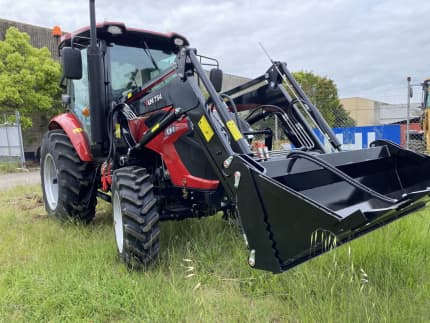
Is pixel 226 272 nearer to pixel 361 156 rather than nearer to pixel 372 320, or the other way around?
pixel 372 320

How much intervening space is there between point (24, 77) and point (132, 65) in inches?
490

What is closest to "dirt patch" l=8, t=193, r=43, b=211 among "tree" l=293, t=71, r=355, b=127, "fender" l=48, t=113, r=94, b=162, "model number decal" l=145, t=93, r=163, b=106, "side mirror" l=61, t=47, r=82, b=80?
"fender" l=48, t=113, r=94, b=162

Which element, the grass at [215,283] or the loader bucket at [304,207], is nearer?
the loader bucket at [304,207]

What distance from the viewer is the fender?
14.4 feet

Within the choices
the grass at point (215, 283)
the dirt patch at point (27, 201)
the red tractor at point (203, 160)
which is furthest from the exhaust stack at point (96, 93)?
the dirt patch at point (27, 201)

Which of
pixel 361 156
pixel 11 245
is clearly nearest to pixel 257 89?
pixel 361 156

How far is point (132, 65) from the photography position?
4.36 meters

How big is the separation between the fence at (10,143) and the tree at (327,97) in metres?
11.1

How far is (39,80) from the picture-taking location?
15.1 m

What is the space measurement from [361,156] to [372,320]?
135 cm

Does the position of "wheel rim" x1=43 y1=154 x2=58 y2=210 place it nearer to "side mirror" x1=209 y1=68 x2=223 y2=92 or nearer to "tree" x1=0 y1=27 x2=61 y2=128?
"side mirror" x1=209 y1=68 x2=223 y2=92

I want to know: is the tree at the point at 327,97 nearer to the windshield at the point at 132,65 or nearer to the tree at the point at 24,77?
the windshield at the point at 132,65

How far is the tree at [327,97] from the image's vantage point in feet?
50.2

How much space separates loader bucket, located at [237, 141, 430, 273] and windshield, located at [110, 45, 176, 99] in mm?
2424
